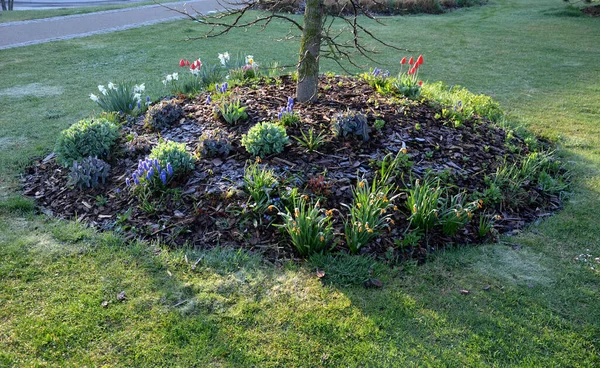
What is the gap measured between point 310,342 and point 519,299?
142 centimetres

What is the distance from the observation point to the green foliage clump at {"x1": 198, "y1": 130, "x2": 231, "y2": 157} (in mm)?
4143

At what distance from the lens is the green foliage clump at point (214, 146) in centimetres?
414

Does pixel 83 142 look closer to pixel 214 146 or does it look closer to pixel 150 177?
pixel 150 177

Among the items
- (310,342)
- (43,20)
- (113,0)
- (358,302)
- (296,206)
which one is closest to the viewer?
(310,342)

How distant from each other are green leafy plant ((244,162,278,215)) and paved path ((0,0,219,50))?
21.7ft

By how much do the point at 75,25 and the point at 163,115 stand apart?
9515 millimetres

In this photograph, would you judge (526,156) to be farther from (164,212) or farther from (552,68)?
(552,68)

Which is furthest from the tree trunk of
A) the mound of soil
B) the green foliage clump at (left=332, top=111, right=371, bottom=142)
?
the green foliage clump at (left=332, top=111, right=371, bottom=142)

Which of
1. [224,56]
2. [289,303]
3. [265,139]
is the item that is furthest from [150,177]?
[224,56]

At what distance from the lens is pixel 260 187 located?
3.63 metres

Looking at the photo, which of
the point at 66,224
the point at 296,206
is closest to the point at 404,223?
the point at 296,206

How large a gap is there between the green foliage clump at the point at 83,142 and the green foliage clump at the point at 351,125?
219cm

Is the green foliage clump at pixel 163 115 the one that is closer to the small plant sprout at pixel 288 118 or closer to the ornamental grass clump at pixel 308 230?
the small plant sprout at pixel 288 118

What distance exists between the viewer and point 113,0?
2458cm
